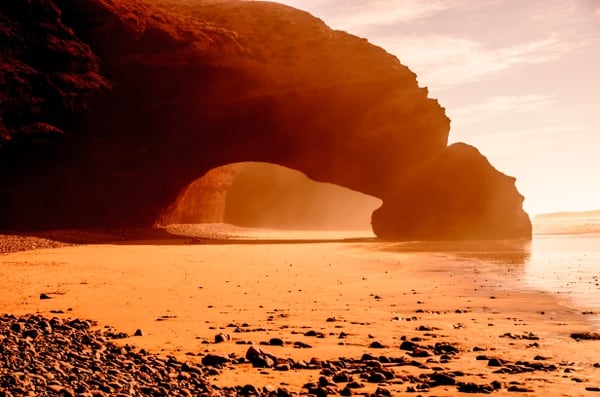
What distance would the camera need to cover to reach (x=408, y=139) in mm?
38438

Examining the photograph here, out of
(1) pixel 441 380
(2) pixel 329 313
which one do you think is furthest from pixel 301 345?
(2) pixel 329 313

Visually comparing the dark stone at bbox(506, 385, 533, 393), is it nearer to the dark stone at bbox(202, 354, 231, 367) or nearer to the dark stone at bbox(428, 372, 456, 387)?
the dark stone at bbox(428, 372, 456, 387)

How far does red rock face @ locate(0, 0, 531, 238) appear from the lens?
2980 cm

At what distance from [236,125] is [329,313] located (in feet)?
93.3

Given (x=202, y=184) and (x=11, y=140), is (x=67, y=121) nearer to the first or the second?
(x=11, y=140)

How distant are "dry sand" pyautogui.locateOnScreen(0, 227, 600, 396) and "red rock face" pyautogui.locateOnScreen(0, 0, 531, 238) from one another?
1567 centimetres

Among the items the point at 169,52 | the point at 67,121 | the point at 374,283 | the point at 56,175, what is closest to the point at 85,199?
the point at 56,175

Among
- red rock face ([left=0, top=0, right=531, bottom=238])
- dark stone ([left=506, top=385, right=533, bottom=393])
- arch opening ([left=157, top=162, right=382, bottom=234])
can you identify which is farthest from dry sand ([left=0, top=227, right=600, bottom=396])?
arch opening ([left=157, top=162, right=382, bottom=234])

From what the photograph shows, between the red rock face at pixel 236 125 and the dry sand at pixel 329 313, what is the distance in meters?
15.7

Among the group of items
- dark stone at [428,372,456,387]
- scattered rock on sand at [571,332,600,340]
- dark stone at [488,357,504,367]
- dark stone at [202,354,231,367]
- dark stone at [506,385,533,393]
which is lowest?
dark stone at [202,354,231,367]

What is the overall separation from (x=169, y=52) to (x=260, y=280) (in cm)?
2189

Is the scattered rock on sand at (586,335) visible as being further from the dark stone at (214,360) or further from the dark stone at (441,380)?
the dark stone at (214,360)

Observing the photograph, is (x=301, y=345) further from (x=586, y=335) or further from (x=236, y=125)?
(x=236, y=125)

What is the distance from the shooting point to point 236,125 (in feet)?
118
